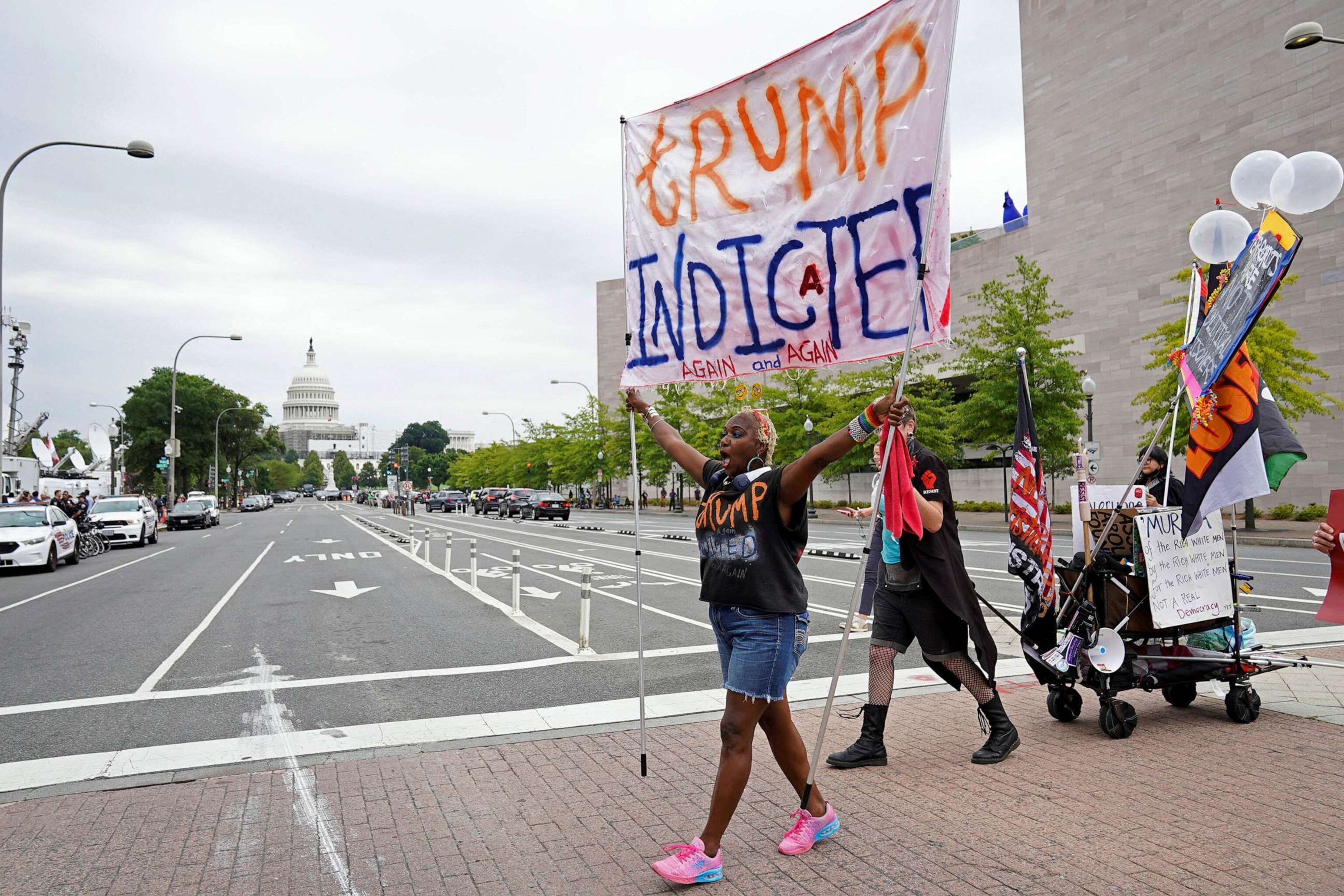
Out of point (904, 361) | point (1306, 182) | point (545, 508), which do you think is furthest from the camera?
point (545, 508)

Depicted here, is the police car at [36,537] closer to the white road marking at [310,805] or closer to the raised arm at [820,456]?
the white road marking at [310,805]

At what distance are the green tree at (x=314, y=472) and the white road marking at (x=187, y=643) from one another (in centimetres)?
19021

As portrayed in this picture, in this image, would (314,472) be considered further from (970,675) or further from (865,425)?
(865,425)

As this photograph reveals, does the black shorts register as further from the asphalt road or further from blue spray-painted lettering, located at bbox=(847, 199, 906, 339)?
the asphalt road

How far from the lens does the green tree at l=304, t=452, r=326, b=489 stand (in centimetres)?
19600

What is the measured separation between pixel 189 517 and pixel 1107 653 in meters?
48.3

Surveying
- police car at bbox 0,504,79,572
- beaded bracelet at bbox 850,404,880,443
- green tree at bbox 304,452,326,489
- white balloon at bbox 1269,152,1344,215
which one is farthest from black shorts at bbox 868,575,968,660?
green tree at bbox 304,452,326,489

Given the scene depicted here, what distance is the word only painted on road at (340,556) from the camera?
73.0 feet

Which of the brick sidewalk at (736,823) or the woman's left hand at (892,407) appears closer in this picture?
the woman's left hand at (892,407)

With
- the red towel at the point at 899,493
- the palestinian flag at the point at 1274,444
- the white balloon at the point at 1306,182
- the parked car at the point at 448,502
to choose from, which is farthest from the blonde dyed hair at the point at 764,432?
the parked car at the point at 448,502

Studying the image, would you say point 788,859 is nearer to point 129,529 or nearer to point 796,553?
point 796,553

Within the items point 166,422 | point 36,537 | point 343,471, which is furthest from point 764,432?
point 343,471

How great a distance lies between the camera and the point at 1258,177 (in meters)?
6.43

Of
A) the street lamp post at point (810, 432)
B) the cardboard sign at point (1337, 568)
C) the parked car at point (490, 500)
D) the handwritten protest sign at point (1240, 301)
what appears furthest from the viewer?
the parked car at point (490, 500)
